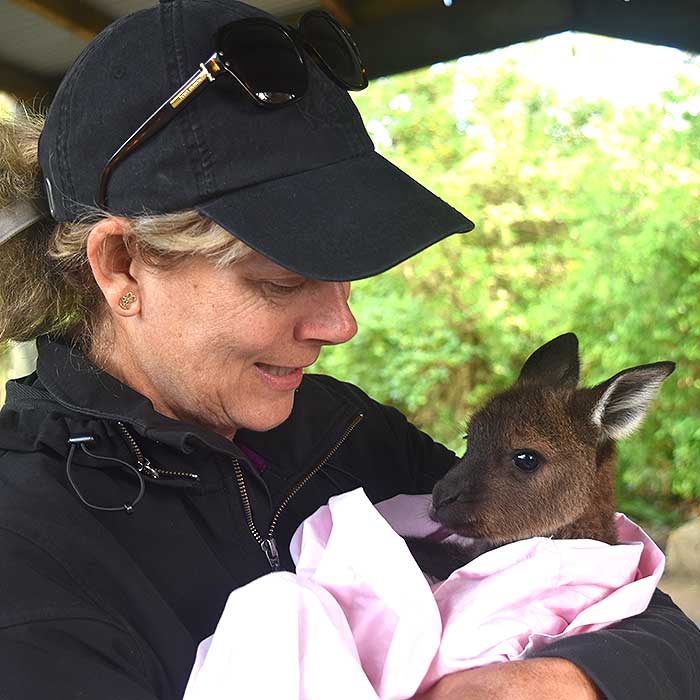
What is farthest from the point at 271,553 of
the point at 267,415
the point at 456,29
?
the point at 456,29

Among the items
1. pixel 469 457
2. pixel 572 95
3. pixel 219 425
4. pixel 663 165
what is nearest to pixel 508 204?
pixel 572 95

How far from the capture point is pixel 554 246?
9.05 meters

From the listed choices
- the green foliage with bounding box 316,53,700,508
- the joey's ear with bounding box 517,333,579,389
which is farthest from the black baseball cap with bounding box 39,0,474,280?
the green foliage with bounding box 316,53,700,508

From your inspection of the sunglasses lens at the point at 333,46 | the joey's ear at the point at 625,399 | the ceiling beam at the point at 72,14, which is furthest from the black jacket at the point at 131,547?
the ceiling beam at the point at 72,14

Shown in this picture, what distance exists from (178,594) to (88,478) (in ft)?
0.81

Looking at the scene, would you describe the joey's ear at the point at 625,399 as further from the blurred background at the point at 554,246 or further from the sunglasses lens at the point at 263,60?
the blurred background at the point at 554,246

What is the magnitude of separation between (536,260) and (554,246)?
0.70 feet

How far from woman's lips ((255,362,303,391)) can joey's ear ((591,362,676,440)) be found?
96cm

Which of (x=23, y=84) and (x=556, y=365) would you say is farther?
(x=23, y=84)

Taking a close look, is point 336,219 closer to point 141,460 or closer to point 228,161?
point 228,161

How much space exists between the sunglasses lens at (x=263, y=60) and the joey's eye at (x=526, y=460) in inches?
50.8

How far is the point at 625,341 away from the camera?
293 inches

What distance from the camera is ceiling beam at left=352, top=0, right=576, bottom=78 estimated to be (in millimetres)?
4074

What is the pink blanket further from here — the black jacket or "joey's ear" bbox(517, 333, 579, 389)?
"joey's ear" bbox(517, 333, 579, 389)
